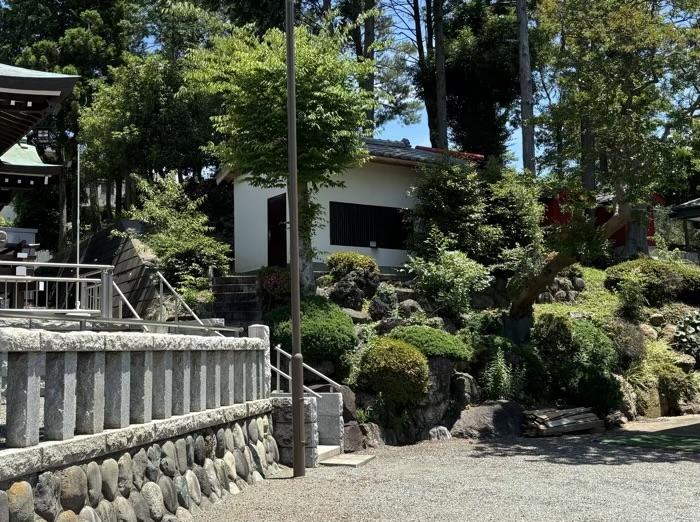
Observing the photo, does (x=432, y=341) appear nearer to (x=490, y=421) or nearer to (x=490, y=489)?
(x=490, y=421)

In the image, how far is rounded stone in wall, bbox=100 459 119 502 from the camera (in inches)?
235

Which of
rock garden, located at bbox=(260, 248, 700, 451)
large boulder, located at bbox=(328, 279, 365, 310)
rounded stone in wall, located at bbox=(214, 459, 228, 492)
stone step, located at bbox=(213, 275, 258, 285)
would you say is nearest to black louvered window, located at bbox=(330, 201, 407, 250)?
rock garden, located at bbox=(260, 248, 700, 451)

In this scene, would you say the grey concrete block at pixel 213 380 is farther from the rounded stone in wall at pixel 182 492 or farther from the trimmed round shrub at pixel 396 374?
the trimmed round shrub at pixel 396 374

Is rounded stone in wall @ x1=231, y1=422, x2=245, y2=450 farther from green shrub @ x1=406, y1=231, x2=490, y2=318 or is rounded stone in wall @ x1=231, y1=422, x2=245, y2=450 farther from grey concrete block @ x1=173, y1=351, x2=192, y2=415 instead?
green shrub @ x1=406, y1=231, x2=490, y2=318

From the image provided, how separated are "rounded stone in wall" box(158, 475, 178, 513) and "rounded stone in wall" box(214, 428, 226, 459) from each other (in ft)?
4.33

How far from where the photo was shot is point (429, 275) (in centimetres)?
1812

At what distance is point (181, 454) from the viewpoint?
756 centimetres

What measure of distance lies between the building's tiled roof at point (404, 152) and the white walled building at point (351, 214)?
1.1 inches

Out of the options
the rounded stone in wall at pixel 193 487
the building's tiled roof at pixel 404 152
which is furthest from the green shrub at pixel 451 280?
the rounded stone in wall at pixel 193 487

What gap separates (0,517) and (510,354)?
1307cm

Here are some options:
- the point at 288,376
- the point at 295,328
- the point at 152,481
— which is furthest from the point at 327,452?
the point at 152,481

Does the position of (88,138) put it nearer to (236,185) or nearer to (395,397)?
(236,185)

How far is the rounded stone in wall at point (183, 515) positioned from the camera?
7207 mm

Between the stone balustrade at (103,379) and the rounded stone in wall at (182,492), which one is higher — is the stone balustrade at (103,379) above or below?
above
